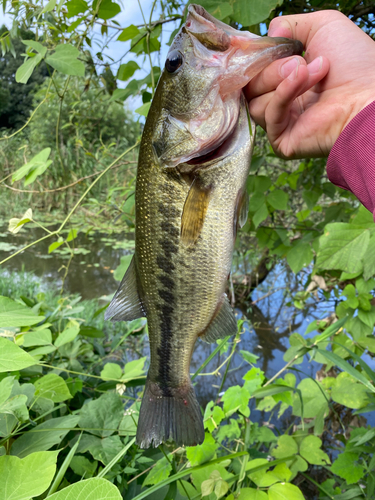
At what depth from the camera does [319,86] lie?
1.13 metres

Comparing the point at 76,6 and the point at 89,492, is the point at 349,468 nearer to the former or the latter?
the point at 89,492

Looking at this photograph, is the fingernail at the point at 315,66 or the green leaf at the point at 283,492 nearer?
the fingernail at the point at 315,66

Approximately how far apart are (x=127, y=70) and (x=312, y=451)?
2.12 meters

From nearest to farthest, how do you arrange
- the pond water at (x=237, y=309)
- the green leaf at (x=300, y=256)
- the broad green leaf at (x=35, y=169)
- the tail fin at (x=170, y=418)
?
1. the tail fin at (x=170, y=418)
2. the broad green leaf at (x=35, y=169)
3. the green leaf at (x=300, y=256)
4. the pond water at (x=237, y=309)

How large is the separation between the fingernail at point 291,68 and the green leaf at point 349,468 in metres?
1.65

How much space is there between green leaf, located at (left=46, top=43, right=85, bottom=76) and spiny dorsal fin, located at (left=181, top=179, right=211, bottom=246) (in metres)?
0.75

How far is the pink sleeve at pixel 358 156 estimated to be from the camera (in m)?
0.94

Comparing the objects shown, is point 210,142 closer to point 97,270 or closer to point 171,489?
point 171,489

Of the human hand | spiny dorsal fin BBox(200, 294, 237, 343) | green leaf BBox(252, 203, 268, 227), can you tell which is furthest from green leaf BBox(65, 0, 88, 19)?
spiny dorsal fin BBox(200, 294, 237, 343)

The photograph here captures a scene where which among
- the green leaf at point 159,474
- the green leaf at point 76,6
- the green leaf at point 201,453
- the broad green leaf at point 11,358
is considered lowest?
the green leaf at point 159,474

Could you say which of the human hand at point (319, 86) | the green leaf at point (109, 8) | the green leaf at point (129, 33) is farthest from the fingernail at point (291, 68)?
the green leaf at point (109, 8)

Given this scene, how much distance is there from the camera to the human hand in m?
1.00

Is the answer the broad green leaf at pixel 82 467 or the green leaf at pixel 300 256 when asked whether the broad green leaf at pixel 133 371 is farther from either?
the green leaf at pixel 300 256

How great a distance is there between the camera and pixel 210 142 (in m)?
1.04
